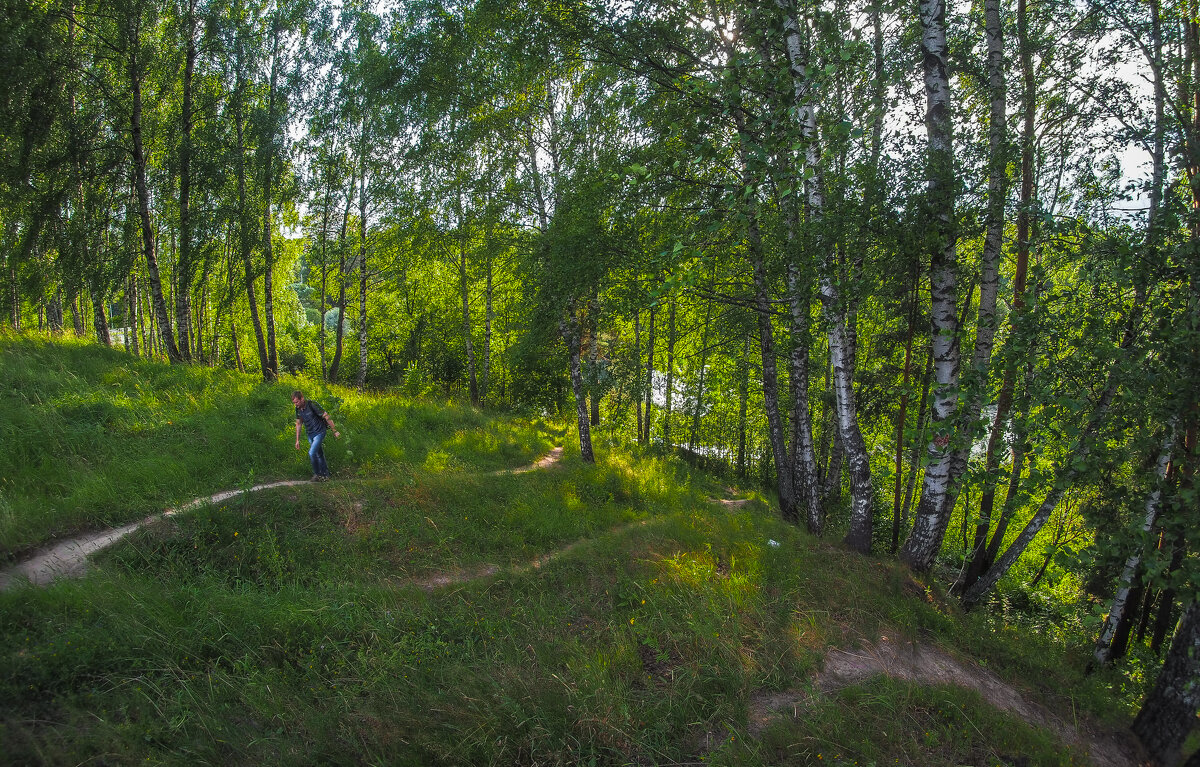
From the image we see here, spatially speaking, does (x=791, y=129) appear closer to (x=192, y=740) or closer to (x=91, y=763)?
(x=192, y=740)

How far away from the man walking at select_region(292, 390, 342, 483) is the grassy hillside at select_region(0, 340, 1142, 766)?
0.54m

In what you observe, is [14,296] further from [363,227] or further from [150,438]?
[150,438]

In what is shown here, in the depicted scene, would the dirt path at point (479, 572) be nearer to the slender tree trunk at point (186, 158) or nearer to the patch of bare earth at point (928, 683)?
the patch of bare earth at point (928, 683)

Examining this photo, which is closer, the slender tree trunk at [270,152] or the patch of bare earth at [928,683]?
the patch of bare earth at [928,683]

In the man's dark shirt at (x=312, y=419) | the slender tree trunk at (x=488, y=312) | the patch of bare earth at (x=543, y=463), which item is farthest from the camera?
the slender tree trunk at (x=488, y=312)

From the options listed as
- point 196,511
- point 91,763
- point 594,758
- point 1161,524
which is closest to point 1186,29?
point 1161,524

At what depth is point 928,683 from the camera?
4648 millimetres

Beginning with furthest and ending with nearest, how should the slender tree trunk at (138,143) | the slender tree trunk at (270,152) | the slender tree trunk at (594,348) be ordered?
the slender tree trunk at (270,152) < the slender tree trunk at (594,348) < the slender tree trunk at (138,143)

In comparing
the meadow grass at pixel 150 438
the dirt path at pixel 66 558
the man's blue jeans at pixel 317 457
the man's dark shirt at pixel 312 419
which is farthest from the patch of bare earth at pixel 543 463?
the dirt path at pixel 66 558

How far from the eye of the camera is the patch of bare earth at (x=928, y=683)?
13.6 feet

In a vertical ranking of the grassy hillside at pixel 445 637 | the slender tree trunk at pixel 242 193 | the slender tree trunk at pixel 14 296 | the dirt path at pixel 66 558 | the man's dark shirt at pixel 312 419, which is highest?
the slender tree trunk at pixel 242 193

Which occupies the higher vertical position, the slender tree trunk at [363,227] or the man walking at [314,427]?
the slender tree trunk at [363,227]

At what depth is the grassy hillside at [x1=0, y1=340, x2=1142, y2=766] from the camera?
365cm

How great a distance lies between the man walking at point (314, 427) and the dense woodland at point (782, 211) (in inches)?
204
